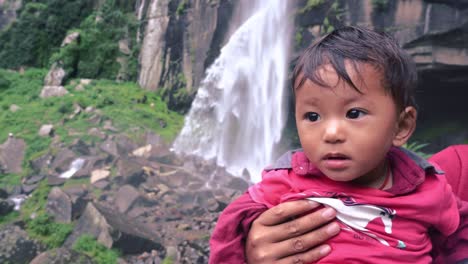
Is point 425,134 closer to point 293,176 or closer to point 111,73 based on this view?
point 111,73

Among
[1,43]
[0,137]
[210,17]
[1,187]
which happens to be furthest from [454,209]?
[1,43]

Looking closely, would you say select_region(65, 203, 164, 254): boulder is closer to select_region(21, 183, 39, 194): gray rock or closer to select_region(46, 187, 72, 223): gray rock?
select_region(46, 187, 72, 223): gray rock

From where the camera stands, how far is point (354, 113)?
0.94 m

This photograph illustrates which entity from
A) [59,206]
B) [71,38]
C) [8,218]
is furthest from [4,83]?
[59,206]

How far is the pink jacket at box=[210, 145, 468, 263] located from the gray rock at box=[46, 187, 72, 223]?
13.5ft

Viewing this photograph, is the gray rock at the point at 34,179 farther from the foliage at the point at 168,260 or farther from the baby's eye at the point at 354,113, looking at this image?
the baby's eye at the point at 354,113

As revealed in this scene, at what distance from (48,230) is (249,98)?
11.6ft

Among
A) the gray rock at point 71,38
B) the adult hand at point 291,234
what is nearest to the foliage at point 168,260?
the adult hand at point 291,234

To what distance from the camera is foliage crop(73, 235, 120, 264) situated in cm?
405

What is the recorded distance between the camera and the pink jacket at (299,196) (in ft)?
3.39

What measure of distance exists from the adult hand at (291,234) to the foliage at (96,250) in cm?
327

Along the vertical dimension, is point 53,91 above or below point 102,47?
below

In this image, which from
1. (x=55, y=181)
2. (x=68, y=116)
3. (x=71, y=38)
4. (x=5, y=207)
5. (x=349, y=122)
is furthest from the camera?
(x=71, y=38)

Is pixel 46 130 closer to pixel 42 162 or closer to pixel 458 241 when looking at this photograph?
pixel 42 162
